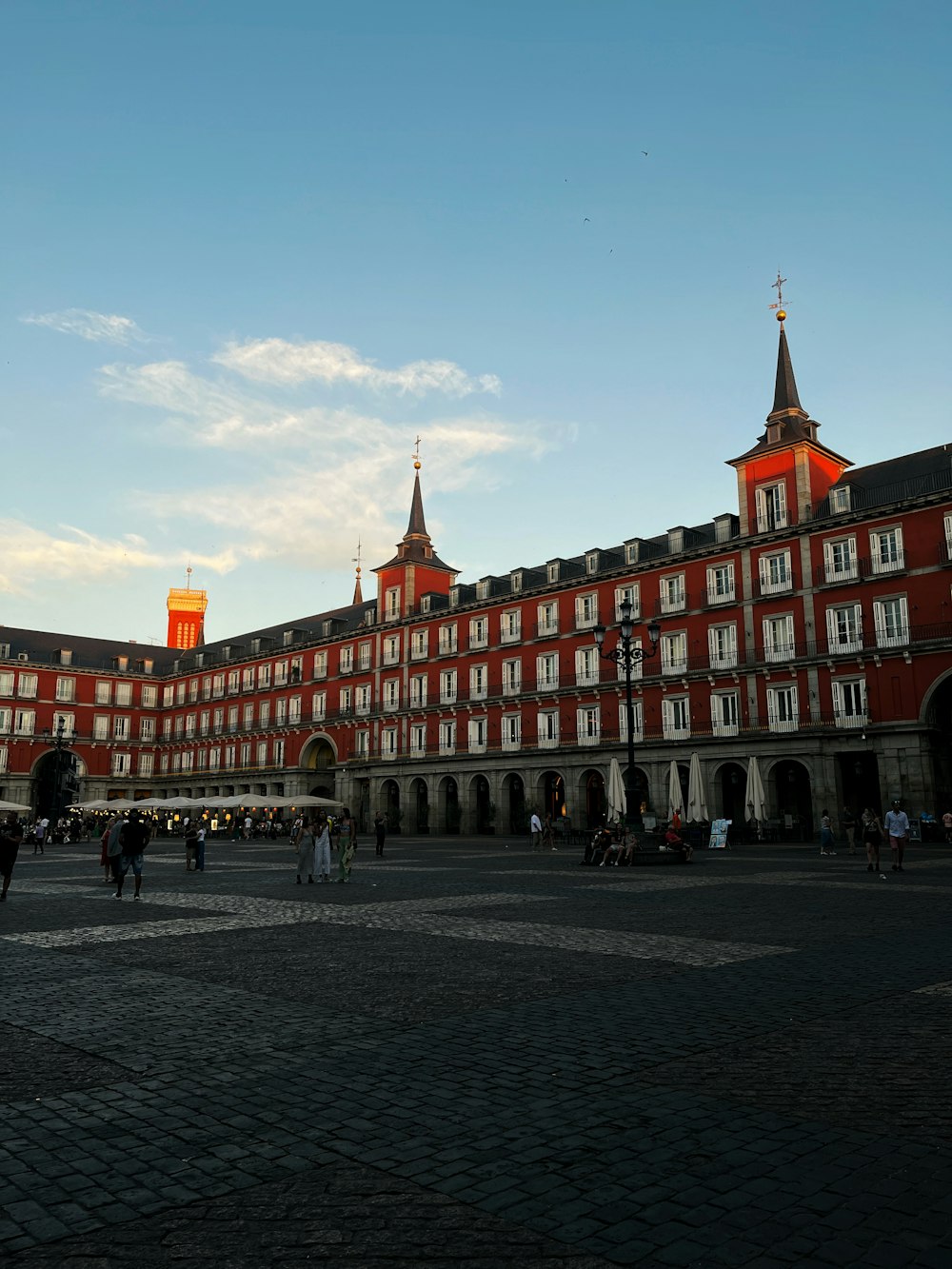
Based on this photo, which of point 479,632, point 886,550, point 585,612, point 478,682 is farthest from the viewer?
point 479,632

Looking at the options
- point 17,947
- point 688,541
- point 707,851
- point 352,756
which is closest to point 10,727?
point 352,756

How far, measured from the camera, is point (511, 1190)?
12.1 ft

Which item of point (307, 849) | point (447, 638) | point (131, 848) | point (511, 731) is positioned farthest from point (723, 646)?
A: point (131, 848)

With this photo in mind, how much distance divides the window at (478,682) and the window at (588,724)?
6.90 metres

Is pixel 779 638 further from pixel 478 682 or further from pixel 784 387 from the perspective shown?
pixel 478 682

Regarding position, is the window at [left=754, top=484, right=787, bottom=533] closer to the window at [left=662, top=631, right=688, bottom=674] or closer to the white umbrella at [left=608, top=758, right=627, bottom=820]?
the window at [left=662, top=631, right=688, bottom=674]

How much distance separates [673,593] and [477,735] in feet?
46.8

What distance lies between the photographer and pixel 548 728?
48000 millimetres

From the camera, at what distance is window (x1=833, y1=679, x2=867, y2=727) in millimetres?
36031

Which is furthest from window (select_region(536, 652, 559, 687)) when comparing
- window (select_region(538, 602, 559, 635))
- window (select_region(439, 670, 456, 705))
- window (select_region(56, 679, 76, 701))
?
window (select_region(56, 679, 76, 701))

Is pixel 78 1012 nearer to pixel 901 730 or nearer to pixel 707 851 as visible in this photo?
pixel 707 851

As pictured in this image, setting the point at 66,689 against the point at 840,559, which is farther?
the point at 66,689

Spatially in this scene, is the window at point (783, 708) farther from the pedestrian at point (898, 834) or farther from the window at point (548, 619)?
the pedestrian at point (898, 834)

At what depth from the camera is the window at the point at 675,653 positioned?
4275cm
